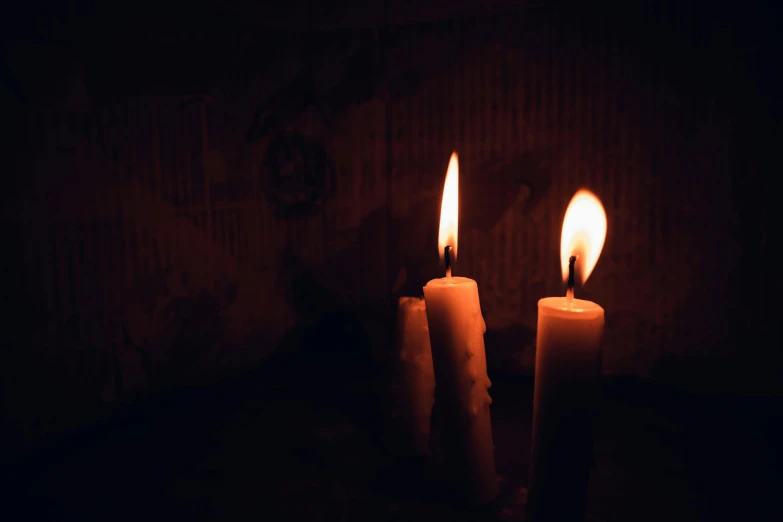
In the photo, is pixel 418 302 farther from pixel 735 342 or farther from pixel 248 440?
pixel 735 342

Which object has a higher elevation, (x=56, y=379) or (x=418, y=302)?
(x=418, y=302)

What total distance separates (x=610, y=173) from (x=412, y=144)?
1.37ft

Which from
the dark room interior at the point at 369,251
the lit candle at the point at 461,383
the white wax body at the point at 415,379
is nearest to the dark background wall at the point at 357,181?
the dark room interior at the point at 369,251

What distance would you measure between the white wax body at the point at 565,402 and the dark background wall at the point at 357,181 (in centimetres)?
60

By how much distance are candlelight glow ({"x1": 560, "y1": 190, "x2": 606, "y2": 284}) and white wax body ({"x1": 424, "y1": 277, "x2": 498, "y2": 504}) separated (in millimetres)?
140

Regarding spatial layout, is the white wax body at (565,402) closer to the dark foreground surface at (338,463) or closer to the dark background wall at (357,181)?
the dark foreground surface at (338,463)

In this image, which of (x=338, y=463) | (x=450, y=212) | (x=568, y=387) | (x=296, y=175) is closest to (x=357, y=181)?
(x=296, y=175)

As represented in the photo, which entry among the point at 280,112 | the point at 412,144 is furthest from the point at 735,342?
the point at 280,112

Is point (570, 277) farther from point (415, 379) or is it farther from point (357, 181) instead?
point (357, 181)

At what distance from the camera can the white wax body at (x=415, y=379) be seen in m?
0.79

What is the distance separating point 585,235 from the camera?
22.6 inches

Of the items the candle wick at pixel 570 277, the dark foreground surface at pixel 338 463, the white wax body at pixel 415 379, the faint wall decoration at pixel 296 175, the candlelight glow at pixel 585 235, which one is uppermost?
the faint wall decoration at pixel 296 175

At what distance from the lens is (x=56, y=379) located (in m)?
0.86

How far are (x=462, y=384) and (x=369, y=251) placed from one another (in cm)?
59
